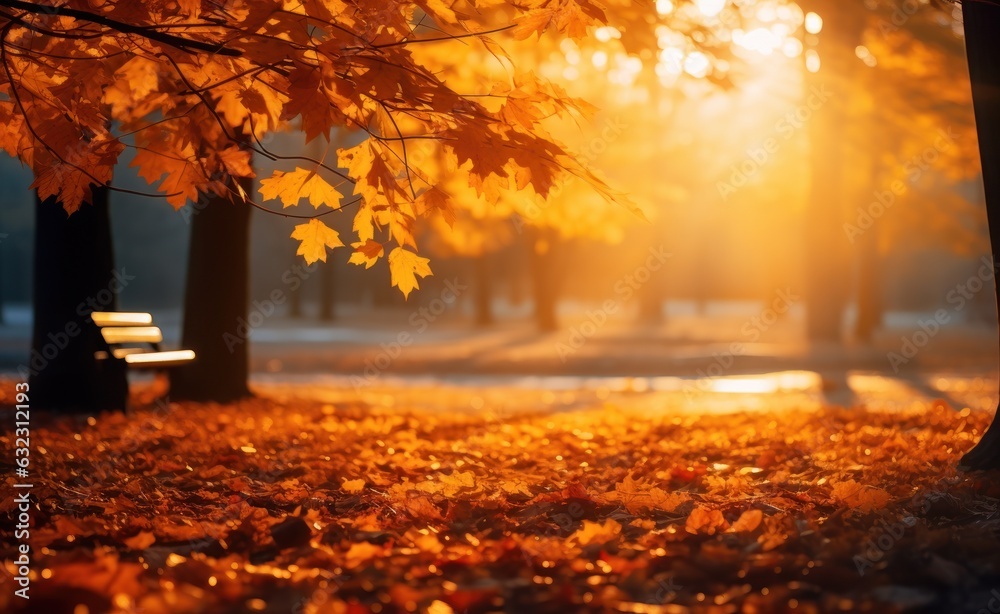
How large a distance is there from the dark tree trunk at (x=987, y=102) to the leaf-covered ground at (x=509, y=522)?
275 mm

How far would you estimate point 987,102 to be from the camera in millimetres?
5145

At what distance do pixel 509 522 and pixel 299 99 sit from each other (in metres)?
2.08

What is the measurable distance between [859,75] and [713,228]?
140 feet

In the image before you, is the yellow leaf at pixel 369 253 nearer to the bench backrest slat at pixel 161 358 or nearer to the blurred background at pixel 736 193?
the blurred background at pixel 736 193

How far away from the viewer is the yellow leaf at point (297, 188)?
15.1 feet

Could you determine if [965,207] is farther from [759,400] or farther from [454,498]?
[454,498]

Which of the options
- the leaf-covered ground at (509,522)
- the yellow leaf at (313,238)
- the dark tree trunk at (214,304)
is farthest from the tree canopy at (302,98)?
the dark tree trunk at (214,304)

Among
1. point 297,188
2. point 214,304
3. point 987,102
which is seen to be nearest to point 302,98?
point 297,188

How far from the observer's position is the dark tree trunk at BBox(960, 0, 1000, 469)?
512 cm

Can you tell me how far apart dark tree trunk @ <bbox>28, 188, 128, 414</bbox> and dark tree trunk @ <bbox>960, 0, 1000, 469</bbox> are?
6749 millimetres

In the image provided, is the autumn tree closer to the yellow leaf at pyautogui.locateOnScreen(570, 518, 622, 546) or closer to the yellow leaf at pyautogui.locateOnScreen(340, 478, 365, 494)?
the yellow leaf at pyautogui.locateOnScreen(340, 478, 365, 494)

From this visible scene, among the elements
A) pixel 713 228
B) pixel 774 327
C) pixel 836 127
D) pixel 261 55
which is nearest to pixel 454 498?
pixel 261 55

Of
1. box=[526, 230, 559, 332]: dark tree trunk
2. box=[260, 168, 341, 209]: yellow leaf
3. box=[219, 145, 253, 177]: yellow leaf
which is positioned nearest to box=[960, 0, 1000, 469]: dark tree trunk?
box=[260, 168, 341, 209]: yellow leaf

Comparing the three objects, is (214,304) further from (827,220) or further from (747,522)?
(827,220)
